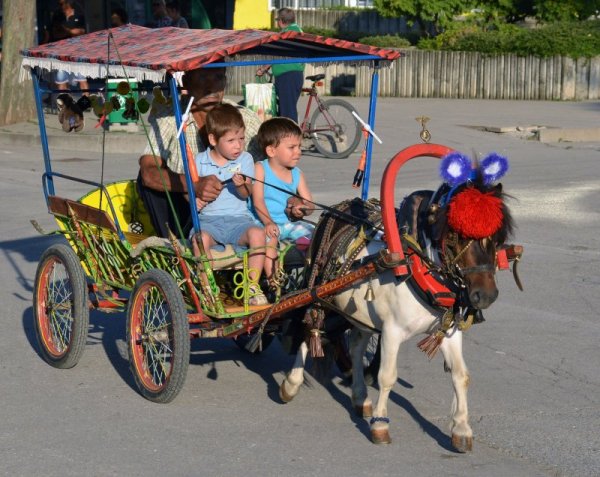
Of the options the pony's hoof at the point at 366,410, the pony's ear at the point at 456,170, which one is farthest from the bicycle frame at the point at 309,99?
the pony's ear at the point at 456,170

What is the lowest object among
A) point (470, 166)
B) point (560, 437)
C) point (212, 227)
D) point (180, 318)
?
Result: point (560, 437)

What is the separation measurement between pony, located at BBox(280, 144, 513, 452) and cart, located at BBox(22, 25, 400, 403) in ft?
0.63

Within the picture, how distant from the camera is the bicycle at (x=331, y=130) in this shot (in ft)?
55.4

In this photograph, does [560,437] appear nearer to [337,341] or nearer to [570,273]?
[337,341]

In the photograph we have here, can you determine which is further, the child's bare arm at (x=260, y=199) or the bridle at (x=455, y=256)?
the child's bare arm at (x=260, y=199)

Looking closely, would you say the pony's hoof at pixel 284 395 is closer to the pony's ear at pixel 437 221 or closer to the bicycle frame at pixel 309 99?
the pony's ear at pixel 437 221

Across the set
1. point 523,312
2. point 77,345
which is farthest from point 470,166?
point 523,312

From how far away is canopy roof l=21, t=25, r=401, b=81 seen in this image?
623 centimetres

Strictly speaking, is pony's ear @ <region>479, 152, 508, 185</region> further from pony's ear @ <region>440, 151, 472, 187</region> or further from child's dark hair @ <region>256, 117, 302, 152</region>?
child's dark hair @ <region>256, 117, 302, 152</region>

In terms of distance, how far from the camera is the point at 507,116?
2220 centimetres

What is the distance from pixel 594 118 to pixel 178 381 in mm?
16905

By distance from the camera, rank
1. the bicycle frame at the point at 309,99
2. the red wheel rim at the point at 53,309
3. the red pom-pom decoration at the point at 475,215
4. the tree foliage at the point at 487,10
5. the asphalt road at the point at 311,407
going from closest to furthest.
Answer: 1. the red pom-pom decoration at the point at 475,215
2. the asphalt road at the point at 311,407
3. the red wheel rim at the point at 53,309
4. the bicycle frame at the point at 309,99
5. the tree foliage at the point at 487,10

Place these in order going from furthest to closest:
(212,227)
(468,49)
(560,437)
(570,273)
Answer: (468,49) < (570,273) < (212,227) < (560,437)

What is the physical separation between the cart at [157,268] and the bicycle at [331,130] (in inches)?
352
